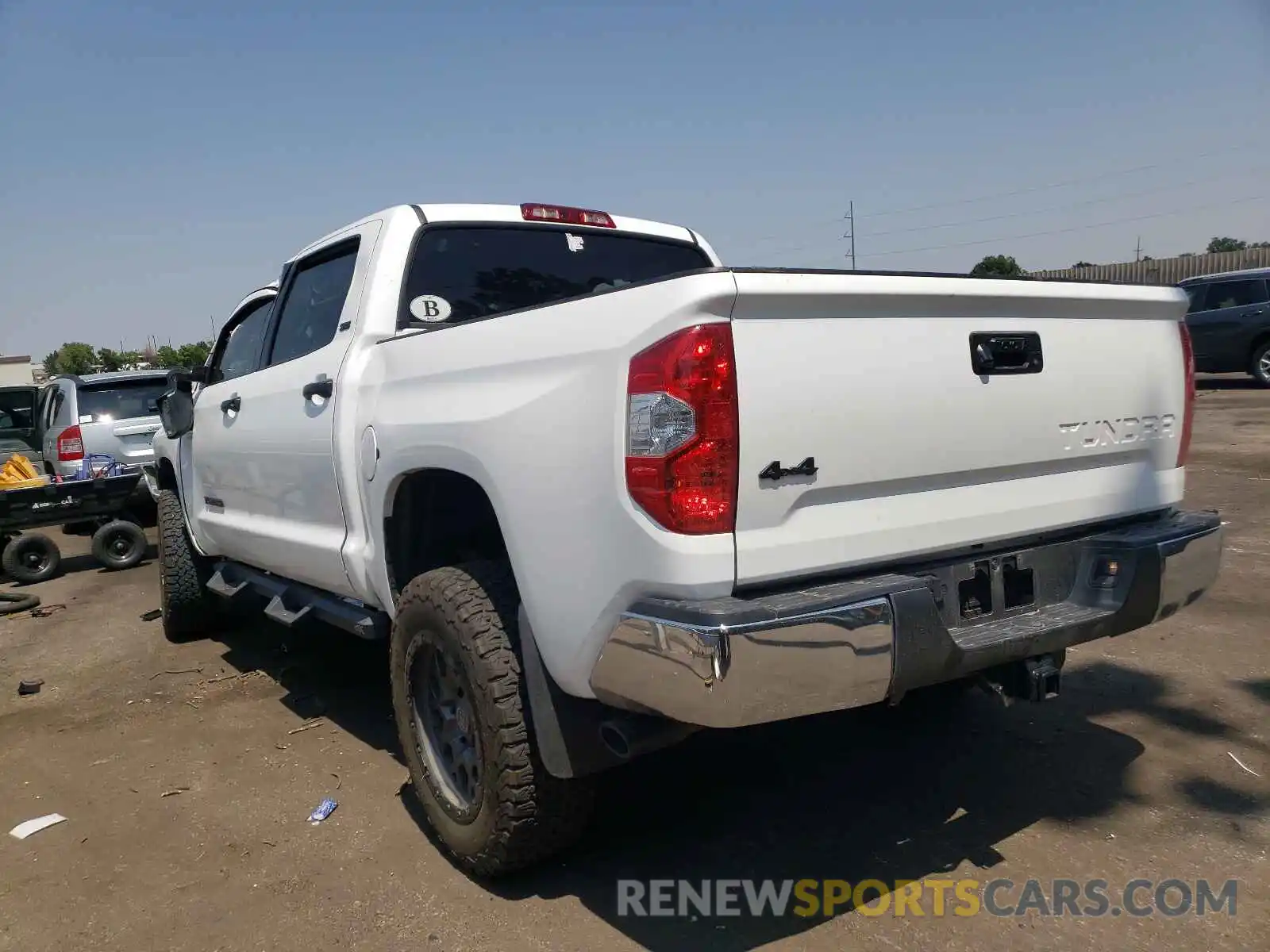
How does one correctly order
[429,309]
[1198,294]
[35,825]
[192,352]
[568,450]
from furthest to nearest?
1. [192,352]
2. [1198,294]
3. [429,309]
4. [35,825]
5. [568,450]

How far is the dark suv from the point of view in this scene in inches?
595

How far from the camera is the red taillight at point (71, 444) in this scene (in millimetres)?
9922

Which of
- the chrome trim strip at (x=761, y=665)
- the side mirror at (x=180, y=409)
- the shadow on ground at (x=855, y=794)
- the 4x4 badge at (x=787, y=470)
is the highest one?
the side mirror at (x=180, y=409)

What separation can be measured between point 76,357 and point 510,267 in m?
64.0

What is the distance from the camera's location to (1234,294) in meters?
15.4

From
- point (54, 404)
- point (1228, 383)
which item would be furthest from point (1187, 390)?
point (1228, 383)

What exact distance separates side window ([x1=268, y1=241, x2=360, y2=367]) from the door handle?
9.0 inches

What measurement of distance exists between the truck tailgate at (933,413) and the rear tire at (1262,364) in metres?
14.6

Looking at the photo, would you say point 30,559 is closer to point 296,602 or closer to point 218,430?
point 218,430

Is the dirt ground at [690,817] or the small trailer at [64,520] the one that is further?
the small trailer at [64,520]

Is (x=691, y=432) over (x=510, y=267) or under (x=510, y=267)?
under

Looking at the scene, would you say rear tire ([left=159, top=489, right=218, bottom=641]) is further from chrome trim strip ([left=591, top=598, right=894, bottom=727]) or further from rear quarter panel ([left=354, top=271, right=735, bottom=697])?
chrome trim strip ([left=591, top=598, right=894, bottom=727])

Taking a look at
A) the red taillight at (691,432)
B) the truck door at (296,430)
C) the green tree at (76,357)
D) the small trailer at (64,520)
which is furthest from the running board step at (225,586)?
the green tree at (76,357)

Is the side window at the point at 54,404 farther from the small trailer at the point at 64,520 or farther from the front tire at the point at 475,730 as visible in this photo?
the front tire at the point at 475,730
